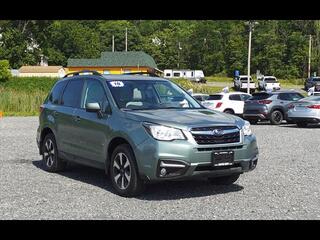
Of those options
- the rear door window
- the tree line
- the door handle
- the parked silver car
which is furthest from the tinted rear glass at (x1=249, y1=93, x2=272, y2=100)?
the tree line

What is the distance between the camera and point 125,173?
24.3ft

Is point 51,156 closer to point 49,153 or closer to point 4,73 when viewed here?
point 49,153

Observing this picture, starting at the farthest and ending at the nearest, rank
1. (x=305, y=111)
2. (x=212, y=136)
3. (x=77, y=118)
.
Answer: (x=305, y=111), (x=77, y=118), (x=212, y=136)

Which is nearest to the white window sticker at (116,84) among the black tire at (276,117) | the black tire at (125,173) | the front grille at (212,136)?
the black tire at (125,173)

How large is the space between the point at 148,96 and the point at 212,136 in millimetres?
1681

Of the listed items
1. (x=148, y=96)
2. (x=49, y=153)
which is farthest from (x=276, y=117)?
(x=148, y=96)

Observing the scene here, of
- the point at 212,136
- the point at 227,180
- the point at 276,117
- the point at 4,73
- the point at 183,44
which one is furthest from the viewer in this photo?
the point at 183,44

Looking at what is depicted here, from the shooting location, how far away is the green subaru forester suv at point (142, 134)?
6.88 metres

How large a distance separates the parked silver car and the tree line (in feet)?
198

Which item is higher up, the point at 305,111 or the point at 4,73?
the point at 4,73

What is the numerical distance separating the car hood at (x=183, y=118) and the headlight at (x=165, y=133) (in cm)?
7

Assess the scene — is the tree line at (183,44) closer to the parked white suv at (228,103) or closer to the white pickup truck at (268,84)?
the white pickup truck at (268,84)
